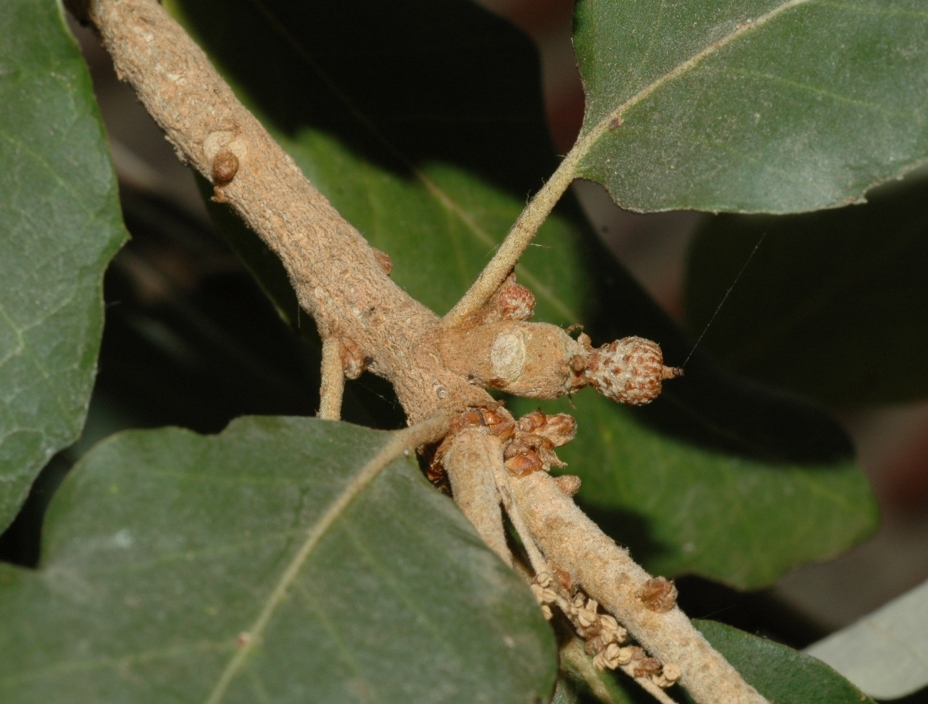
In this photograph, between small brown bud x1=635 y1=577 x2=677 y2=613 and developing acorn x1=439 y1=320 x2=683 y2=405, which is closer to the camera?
small brown bud x1=635 y1=577 x2=677 y2=613

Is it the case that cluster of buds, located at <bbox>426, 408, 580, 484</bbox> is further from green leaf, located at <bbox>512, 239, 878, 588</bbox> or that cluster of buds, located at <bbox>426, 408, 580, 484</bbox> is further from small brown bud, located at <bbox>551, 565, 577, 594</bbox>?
green leaf, located at <bbox>512, 239, 878, 588</bbox>

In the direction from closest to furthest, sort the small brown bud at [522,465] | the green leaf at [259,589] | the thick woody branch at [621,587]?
1. the green leaf at [259,589]
2. the thick woody branch at [621,587]
3. the small brown bud at [522,465]

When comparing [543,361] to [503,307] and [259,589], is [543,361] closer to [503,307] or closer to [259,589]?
[503,307]

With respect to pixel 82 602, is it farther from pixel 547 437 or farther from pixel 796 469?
pixel 796 469

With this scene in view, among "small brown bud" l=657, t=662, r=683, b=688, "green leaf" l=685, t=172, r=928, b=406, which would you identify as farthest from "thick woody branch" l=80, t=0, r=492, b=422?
"green leaf" l=685, t=172, r=928, b=406

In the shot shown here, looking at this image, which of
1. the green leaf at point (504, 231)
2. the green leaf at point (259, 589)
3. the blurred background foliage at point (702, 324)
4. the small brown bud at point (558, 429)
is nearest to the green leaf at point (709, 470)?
the green leaf at point (504, 231)

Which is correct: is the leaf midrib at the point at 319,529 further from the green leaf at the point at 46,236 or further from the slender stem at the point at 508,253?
the green leaf at the point at 46,236

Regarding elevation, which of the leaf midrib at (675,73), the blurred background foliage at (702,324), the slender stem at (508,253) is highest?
the leaf midrib at (675,73)
